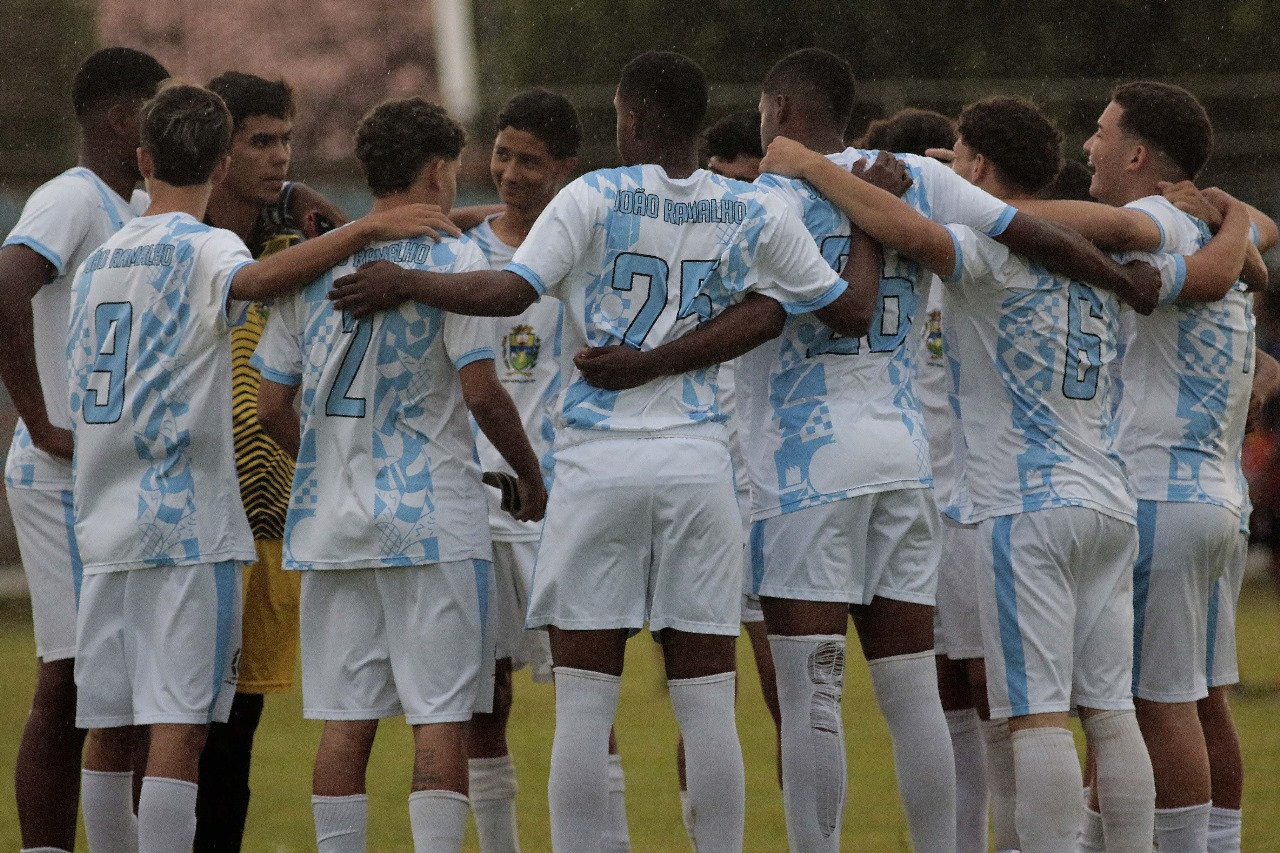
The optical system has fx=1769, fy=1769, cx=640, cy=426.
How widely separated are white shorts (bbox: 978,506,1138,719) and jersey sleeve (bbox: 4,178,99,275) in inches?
113

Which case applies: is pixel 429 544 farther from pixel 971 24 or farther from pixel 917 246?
pixel 971 24

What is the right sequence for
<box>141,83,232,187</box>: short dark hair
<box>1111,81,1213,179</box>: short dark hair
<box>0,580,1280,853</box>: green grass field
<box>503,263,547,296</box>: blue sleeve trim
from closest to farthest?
<box>503,263,547,296</box>: blue sleeve trim < <box>141,83,232,187</box>: short dark hair < <box>1111,81,1213,179</box>: short dark hair < <box>0,580,1280,853</box>: green grass field

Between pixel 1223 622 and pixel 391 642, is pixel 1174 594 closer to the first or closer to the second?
pixel 1223 622

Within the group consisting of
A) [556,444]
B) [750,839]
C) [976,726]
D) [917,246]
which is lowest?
[750,839]

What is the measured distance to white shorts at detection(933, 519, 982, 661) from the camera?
19.1ft

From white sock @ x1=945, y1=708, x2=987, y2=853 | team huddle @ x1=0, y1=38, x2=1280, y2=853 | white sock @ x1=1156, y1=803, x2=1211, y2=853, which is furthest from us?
white sock @ x1=945, y1=708, x2=987, y2=853

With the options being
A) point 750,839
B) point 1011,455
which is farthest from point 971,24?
point 1011,455

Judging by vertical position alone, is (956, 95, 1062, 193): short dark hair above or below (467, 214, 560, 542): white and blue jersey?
above

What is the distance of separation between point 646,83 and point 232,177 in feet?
5.34

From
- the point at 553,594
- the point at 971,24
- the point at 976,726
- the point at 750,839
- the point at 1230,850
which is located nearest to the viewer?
the point at 553,594

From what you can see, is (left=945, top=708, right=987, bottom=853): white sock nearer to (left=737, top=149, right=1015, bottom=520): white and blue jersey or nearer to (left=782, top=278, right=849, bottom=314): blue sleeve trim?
(left=737, top=149, right=1015, bottom=520): white and blue jersey

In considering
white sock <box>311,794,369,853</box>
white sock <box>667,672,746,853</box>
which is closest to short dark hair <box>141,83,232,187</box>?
white sock <box>311,794,369,853</box>

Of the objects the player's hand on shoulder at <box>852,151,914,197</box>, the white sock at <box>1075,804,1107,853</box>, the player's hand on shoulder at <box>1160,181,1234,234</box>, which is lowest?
the white sock at <box>1075,804,1107,853</box>

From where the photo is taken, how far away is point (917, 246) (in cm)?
489
